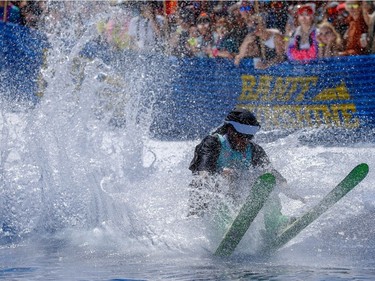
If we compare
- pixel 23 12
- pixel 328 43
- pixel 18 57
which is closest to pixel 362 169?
pixel 328 43

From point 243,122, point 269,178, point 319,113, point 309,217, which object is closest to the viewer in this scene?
point 269,178

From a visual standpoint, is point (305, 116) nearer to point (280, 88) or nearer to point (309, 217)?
point (280, 88)

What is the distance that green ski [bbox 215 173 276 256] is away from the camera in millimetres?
5441

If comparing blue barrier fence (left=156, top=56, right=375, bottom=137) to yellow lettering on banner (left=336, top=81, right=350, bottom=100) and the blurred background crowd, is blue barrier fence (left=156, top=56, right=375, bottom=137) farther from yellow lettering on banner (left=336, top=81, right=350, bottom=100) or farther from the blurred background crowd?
the blurred background crowd

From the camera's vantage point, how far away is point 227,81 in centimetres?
1163

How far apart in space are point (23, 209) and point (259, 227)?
230 centimetres

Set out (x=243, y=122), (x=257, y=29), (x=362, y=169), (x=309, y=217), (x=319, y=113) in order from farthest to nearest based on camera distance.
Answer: (x=257, y=29) < (x=319, y=113) < (x=243, y=122) < (x=309, y=217) < (x=362, y=169)

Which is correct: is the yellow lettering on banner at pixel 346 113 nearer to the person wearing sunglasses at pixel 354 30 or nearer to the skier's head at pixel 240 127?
the person wearing sunglasses at pixel 354 30

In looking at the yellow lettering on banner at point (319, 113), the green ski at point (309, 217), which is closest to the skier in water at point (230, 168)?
the green ski at point (309, 217)

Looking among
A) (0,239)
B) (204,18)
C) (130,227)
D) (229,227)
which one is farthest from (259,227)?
(204,18)

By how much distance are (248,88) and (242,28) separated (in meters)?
0.90

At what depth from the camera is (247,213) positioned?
18.7 feet

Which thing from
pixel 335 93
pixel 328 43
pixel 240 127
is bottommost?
pixel 335 93

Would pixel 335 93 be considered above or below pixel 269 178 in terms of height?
below
